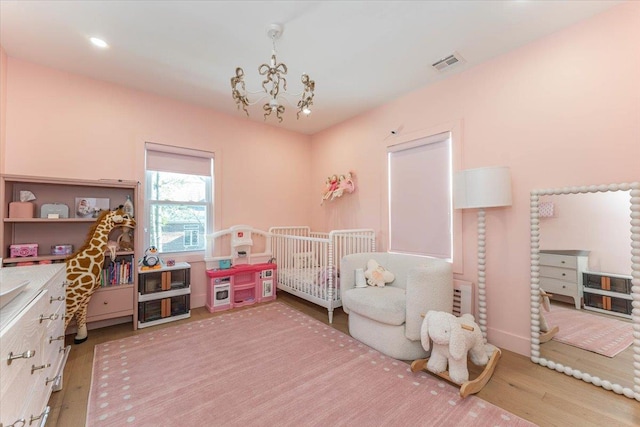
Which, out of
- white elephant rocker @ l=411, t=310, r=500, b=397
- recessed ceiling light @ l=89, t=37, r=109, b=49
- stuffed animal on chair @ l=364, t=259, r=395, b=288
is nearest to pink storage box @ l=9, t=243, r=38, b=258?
recessed ceiling light @ l=89, t=37, r=109, b=49

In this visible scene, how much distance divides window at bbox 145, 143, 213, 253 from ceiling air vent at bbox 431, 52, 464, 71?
289cm

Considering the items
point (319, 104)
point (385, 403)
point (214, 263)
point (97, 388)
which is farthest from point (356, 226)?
point (97, 388)

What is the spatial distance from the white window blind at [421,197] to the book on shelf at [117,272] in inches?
116

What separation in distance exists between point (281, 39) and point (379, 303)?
2356mm

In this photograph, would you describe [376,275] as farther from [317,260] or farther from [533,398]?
[533,398]

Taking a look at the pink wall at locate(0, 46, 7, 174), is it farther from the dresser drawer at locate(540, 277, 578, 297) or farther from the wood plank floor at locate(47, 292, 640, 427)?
the dresser drawer at locate(540, 277, 578, 297)

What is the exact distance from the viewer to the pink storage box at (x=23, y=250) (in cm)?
231

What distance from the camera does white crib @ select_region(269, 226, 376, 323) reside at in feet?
9.75

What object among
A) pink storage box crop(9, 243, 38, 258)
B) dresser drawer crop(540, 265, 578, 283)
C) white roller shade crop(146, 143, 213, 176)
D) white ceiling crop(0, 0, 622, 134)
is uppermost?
white ceiling crop(0, 0, 622, 134)

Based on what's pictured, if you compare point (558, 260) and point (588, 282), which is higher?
point (558, 260)

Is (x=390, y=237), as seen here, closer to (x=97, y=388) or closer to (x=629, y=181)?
(x=629, y=181)

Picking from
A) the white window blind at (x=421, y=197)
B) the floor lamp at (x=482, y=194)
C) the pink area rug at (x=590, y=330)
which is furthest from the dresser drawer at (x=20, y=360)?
the pink area rug at (x=590, y=330)

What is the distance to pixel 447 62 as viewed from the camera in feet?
8.18

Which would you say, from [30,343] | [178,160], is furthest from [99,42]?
[30,343]
